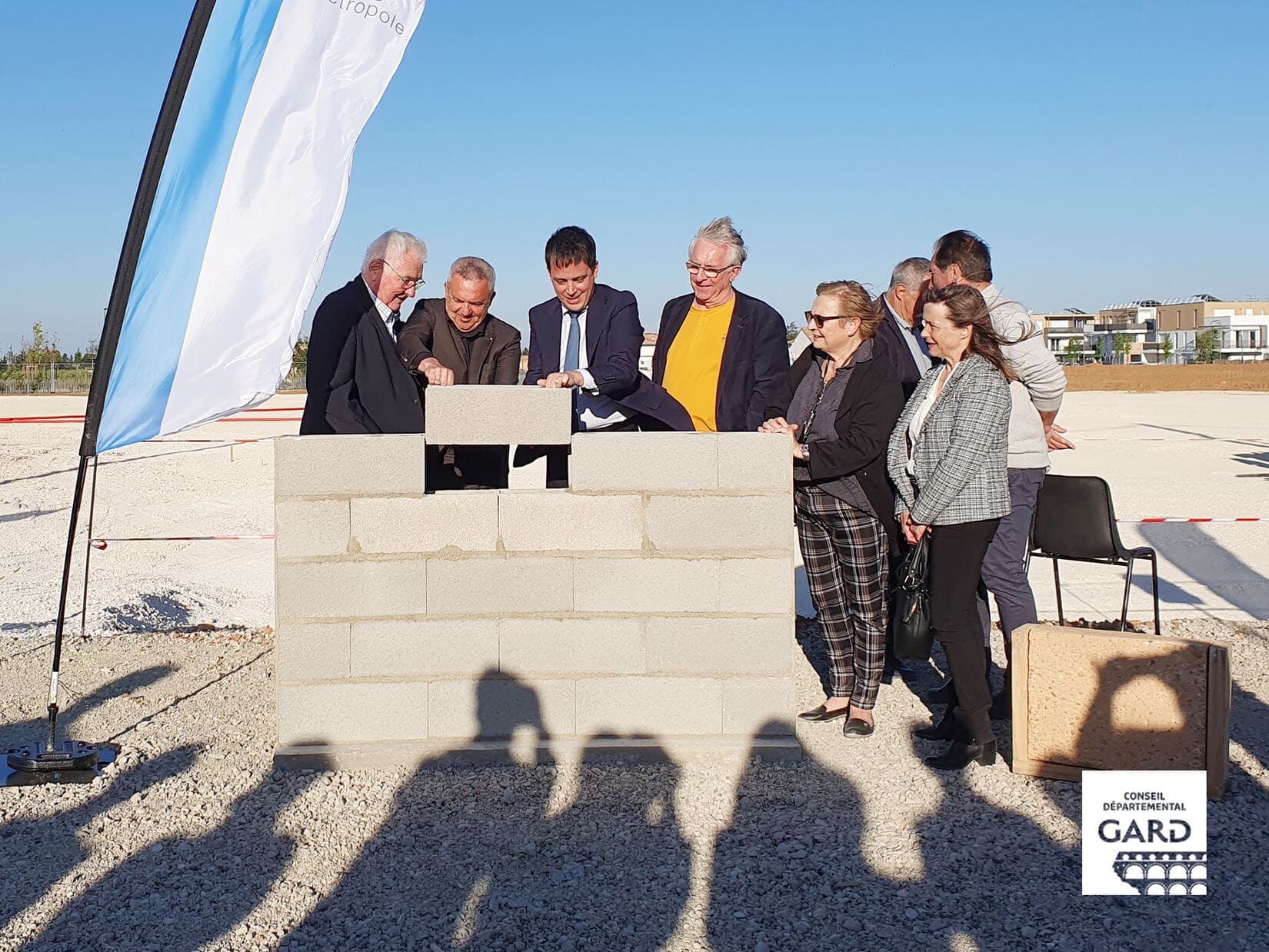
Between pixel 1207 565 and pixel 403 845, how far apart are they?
7.38 m

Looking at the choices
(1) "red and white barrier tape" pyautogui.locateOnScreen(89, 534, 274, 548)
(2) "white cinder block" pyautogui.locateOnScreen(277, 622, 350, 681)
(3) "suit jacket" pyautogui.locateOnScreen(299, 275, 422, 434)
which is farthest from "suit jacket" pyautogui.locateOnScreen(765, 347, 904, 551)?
(1) "red and white barrier tape" pyautogui.locateOnScreen(89, 534, 274, 548)

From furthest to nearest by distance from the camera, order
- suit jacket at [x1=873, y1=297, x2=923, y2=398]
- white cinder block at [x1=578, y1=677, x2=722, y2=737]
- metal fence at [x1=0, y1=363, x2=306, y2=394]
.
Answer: metal fence at [x1=0, y1=363, x2=306, y2=394]
suit jacket at [x1=873, y1=297, x2=923, y2=398]
white cinder block at [x1=578, y1=677, x2=722, y2=737]

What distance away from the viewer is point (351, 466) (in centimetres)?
467

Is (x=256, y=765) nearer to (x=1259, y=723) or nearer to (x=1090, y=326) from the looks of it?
(x=1259, y=723)

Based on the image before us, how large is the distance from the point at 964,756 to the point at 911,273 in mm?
2531

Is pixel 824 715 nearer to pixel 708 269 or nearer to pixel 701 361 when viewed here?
pixel 701 361

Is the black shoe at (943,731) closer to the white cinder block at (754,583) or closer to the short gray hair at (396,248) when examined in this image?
the white cinder block at (754,583)

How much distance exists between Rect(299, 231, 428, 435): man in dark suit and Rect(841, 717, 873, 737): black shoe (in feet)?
7.92

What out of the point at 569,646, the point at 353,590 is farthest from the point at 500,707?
the point at 353,590

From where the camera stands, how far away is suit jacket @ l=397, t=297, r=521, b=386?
5359mm

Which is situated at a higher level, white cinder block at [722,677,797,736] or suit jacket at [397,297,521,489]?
suit jacket at [397,297,521,489]

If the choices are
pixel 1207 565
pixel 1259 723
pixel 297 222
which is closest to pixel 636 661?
pixel 297 222

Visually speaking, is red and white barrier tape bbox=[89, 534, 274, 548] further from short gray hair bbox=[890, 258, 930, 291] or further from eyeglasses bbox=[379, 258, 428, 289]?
short gray hair bbox=[890, 258, 930, 291]

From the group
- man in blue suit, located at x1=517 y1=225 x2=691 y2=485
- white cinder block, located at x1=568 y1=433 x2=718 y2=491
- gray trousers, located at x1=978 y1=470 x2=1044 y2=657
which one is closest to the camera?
white cinder block, located at x1=568 y1=433 x2=718 y2=491
